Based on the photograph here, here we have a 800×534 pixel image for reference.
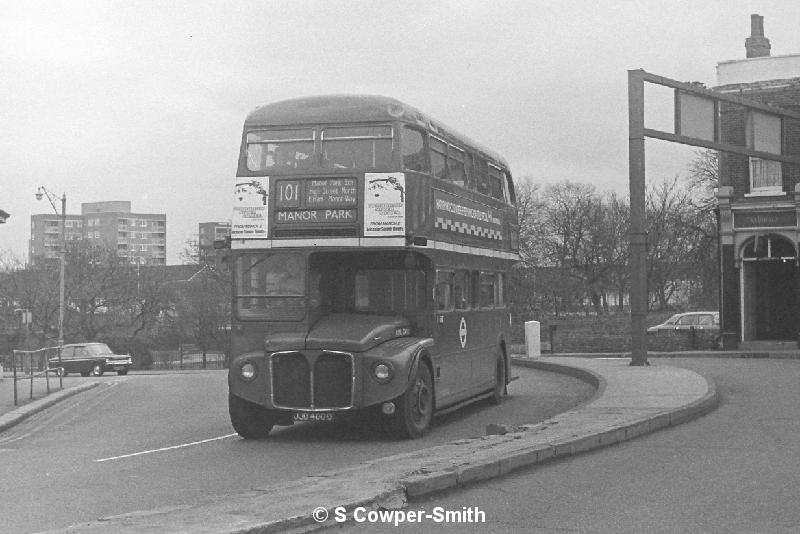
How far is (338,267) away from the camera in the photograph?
578 inches

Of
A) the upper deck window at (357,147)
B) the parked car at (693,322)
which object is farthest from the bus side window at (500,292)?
the parked car at (693,322)

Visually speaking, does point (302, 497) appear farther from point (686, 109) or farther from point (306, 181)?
point (686, 109)

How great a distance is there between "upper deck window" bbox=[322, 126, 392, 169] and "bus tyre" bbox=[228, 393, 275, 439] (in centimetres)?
310

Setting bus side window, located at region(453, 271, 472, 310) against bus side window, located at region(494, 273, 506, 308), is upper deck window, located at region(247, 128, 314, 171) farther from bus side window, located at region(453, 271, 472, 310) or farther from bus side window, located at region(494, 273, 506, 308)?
bus side window, located at region(494, 273, 506, 308)

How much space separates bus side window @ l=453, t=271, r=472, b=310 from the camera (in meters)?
16.3

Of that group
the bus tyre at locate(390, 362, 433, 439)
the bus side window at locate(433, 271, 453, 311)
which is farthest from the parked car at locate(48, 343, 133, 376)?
the bus tyre at locate(390, 362, 433, 439)

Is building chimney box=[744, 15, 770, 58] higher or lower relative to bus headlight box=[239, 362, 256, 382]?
higher

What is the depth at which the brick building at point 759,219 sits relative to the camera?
3800 centimetres

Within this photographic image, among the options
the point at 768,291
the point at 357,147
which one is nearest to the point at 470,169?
the point at 357,147

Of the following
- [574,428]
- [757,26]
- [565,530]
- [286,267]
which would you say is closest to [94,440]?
[286,267]

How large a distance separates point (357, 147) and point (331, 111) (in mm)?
601

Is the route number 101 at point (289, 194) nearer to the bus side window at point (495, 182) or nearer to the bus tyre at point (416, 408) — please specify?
the bus tyre at point (416, 408)

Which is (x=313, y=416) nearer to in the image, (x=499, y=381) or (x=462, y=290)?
(x=462, y=290)

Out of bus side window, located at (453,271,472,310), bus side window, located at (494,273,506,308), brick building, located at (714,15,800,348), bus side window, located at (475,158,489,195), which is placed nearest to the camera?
bus side window, located at (453,271,472,310)
